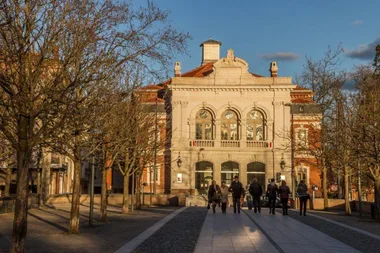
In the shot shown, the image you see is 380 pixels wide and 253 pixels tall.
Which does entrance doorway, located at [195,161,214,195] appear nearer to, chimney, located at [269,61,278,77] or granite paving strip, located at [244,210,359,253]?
chimney, located at [269,61,278,77]

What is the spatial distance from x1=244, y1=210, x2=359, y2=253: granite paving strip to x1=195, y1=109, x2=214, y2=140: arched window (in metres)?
33.7

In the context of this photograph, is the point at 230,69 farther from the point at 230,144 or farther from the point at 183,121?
the point at 230,144

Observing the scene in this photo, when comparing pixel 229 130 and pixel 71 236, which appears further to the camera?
pixel 229 130

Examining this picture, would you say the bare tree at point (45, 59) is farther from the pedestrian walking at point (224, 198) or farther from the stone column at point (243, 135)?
the stone column at point (243, 135)

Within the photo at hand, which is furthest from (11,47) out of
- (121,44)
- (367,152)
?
(367,152)

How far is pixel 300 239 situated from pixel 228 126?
38832 mm

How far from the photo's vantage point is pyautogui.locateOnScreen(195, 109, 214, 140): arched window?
179ft

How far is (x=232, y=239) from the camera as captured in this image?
15461 millimetres

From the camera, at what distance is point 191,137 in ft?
177

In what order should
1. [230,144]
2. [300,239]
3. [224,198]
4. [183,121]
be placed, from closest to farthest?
[300,239]
[224,198]
[230,144]
[183,121]

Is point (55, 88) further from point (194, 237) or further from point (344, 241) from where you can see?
point (344, 241)

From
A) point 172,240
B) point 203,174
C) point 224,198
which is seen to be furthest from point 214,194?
point 203,174

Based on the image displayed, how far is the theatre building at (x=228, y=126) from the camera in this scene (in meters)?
53.2

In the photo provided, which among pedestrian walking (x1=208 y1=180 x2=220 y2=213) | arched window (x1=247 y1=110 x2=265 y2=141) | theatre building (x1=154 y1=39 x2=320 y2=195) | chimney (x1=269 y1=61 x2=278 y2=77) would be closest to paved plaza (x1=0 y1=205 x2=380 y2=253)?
pedestrian walking (x1=208 y1=180 x2=220 y2=213)
